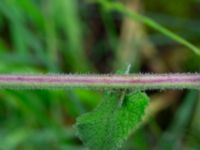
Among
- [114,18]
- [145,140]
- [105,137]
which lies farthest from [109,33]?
[105,137]

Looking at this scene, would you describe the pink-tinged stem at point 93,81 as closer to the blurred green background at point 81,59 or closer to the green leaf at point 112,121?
the green leaf at point 112,121

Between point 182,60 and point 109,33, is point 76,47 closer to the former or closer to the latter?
point 109,33

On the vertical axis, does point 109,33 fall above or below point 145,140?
above

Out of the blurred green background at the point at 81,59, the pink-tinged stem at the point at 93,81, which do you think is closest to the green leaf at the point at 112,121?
the pink-tinged stem at the point at 93,81

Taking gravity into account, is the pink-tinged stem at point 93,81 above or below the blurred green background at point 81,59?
above

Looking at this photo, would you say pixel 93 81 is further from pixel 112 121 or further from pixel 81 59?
pixel 81 59

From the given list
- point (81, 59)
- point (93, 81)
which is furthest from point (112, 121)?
point (81, 59)
